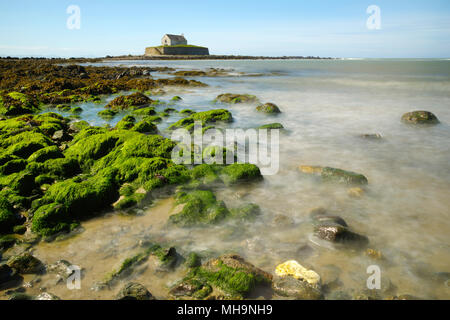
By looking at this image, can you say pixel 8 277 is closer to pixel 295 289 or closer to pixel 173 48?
pixel 295 289

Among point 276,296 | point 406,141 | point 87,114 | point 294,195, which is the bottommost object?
point 276,296

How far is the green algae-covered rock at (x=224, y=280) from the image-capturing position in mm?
2916

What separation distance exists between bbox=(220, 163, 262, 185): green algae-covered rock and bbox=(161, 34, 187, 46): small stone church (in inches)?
4089

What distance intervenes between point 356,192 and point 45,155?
6464 millimetres

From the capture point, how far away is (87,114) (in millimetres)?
12094

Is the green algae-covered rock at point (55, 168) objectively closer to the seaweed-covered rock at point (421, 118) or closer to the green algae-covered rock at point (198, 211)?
the green algae-covered rock at point (198, 211)

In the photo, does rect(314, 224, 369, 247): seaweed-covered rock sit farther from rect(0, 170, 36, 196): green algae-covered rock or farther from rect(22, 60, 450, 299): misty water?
rect(0, 170, 36, 196): green algae-covered rock

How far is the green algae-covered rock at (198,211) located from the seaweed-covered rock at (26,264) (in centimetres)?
172

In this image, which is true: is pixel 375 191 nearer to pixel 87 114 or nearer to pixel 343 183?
pixel 343 183

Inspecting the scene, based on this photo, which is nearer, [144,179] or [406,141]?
[144,179]

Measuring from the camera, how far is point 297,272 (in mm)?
3109

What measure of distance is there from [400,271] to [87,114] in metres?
12.5

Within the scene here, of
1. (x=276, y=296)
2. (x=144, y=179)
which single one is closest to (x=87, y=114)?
(x=144, y=179)
